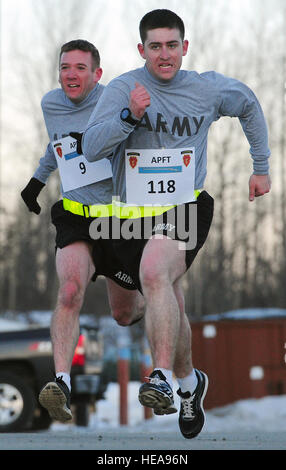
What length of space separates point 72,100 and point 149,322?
1.69 metres

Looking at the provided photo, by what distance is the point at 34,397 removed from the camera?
11.4 m

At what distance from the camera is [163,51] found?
5.47 meters

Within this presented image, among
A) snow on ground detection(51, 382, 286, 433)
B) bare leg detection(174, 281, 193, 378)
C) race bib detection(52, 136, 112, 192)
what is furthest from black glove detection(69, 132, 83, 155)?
snow on ground detection(51, 382, 286, 433)

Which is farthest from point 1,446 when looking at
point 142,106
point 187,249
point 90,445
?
point 142,106

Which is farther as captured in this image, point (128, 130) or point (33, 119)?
point (33, 119)

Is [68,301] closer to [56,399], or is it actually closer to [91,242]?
[91,242]

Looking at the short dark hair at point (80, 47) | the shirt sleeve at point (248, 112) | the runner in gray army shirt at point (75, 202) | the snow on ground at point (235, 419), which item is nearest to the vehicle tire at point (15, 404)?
the snow on ground at point (235, 419)

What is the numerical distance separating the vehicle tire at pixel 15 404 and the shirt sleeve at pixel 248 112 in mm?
6230

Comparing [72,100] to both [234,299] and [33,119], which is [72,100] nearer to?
[33,119]

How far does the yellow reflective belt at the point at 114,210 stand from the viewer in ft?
18.6

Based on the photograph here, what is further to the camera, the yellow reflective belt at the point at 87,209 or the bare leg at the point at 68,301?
the yellow reflective belt at the point at 87,209

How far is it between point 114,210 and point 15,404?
235 inches

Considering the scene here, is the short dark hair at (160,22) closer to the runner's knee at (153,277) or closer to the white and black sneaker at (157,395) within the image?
the runner's knee at (153,277)
